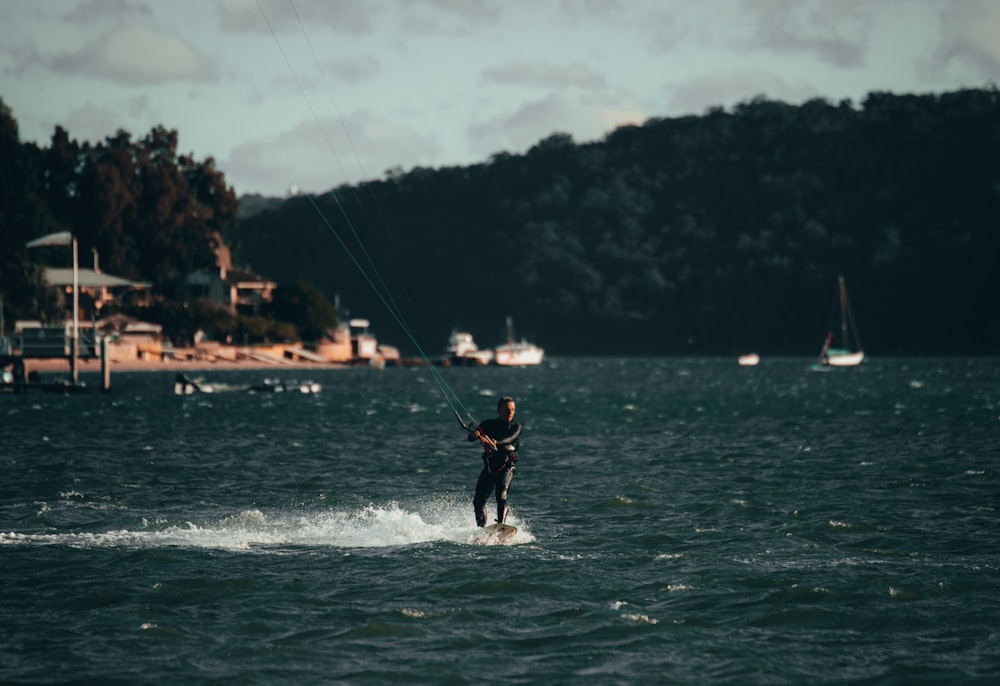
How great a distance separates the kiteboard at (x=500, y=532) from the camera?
24375 millimetres

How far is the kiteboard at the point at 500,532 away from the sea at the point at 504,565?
0.44 feet

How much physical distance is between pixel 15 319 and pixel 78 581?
128642mm

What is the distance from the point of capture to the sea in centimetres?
1656

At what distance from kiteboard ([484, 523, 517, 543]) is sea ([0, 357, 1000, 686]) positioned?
0.44 ft

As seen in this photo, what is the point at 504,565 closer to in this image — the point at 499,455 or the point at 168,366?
the point at 499,455

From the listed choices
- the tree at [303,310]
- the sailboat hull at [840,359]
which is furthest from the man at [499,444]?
the sailboat hull at [840,359]

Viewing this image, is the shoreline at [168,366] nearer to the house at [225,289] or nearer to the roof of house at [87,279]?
the roof of house at [87,279]

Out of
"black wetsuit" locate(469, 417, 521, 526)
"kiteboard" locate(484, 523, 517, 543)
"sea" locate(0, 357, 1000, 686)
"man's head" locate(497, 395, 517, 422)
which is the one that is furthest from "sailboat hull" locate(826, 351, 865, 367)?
"man's head" locate(497, 395, 517, 422)

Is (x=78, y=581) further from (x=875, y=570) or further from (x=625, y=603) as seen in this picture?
(x=875, y=570)

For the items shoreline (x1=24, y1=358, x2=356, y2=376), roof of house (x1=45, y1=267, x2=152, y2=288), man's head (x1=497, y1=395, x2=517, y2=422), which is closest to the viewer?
man's head (x1=497, y1=395, x2=517, y2=422)

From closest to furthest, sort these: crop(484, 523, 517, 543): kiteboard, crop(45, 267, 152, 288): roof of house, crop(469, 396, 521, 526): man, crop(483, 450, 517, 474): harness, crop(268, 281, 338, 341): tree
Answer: crop(469, 396, 521, 526): man → crop(483, 450, 517, 474): harness → crop(484, 523, 517, 543): kiteboard → crop(45, 267, 152, 288): roof of house → crop(268, 281, 338, 341): tree

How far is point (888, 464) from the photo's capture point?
132ft

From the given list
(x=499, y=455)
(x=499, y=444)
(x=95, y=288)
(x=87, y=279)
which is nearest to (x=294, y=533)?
(x=499, y=455)

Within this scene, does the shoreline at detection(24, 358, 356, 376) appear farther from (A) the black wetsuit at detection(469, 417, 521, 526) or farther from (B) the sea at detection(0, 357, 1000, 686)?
(A) the black wetsuit at detection(469, 417, 521, 526)
